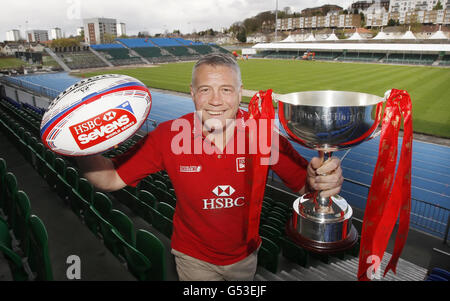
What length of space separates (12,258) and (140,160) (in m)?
1.53

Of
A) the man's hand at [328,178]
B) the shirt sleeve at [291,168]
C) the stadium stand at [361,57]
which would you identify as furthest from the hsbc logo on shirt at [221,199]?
the stadium stand at [361,57]

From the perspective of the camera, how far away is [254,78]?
28.7 m

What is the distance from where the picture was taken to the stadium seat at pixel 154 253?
2.68 m

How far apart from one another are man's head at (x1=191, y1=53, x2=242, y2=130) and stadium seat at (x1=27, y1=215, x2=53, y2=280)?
71.0 inches

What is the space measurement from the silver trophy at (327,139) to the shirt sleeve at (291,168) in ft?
0.68

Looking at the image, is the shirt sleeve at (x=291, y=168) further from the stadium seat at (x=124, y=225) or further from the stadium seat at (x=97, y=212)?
the stadium seat at (x=97, y=212)

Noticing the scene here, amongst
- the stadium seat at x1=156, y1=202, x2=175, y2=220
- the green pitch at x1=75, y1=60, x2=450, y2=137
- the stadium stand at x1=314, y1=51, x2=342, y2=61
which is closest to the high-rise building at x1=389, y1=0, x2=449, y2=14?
the stadium stand at x1=314, y1=51, x2=342, y2=61

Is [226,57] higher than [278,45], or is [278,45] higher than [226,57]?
[278,45]

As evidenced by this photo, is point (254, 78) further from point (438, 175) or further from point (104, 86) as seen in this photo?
point (104, 86)

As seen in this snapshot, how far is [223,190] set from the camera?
173 cm

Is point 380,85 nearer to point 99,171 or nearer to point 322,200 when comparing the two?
point 322,200

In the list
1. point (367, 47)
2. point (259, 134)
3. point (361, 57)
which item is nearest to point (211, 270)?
point (259, 134)
